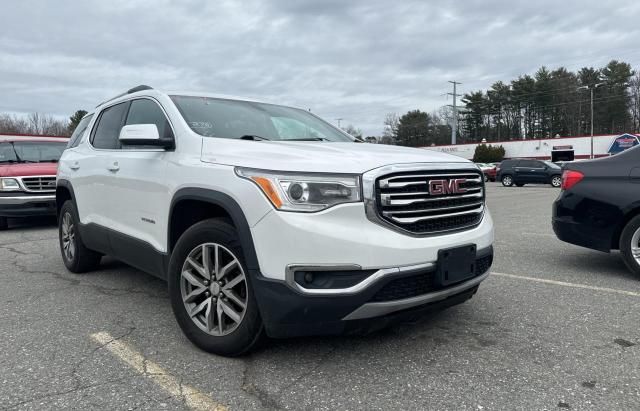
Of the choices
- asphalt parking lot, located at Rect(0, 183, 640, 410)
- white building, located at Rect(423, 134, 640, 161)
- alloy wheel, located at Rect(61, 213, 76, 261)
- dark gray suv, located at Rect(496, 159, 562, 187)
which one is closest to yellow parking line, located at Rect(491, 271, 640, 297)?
asphalt parking lot, located at Rect(0, 183, 640, 410)

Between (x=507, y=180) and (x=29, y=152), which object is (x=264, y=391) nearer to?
(x=29, y=152)

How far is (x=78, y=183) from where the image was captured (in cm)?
500

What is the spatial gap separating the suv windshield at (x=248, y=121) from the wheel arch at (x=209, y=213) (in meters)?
0.51

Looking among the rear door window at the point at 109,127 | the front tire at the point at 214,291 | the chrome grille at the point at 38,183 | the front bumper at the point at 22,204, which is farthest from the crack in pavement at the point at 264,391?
the chrome grille at the point at 38,183

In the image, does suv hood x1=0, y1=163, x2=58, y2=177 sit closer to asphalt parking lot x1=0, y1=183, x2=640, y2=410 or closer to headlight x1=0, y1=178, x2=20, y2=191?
headlight x1=0, y1=178, x2=20, y2=191

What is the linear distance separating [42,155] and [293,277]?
9070 millimetres

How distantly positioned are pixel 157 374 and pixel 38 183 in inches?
296

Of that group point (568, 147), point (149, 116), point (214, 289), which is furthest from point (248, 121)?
point (568, 147)

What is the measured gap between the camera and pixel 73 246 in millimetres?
5387

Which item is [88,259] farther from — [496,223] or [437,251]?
[496,223]

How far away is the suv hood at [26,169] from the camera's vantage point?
884 cm

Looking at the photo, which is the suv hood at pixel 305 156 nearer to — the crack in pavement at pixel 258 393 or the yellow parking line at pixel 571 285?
the crack in pavement at pixel 258 393

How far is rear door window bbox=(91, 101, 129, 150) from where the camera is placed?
4578 millimetres

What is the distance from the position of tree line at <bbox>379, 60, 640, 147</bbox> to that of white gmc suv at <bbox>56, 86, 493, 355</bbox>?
68.2 metres
